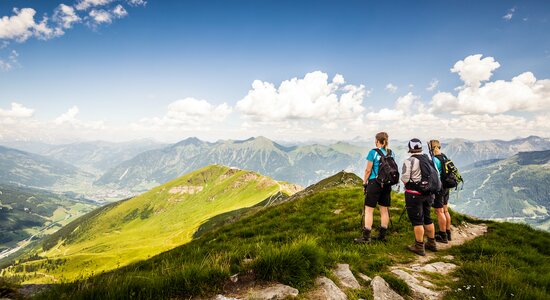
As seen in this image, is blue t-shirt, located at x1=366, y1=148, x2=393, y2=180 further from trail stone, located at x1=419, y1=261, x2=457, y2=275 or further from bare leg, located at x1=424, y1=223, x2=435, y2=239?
trail stone, located at x1=419, y1=261, x2=457, y2=275

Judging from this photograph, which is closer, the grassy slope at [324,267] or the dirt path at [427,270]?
the grassy slope at [324,267]

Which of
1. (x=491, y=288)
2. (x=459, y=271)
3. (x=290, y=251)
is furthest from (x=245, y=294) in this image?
(x=459, y=271)

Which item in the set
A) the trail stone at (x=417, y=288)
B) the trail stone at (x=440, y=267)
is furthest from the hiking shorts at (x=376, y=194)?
the trail stone at (x=417, y=288)

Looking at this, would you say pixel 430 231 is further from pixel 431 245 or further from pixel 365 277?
pixel 365 277

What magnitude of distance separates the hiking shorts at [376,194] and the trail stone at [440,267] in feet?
9.78

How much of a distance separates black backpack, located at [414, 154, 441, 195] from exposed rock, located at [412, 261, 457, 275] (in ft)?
8.66

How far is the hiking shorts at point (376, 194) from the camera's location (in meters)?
11.4

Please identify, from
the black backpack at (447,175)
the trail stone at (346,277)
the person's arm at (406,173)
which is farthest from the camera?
the black backpack at (447,175)

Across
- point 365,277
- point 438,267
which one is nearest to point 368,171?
point 438,267

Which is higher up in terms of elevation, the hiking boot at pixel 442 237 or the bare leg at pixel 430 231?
the bare leg at pixel 430 231

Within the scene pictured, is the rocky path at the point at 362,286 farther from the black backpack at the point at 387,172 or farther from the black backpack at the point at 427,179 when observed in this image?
the black backpack at the point at 387,172

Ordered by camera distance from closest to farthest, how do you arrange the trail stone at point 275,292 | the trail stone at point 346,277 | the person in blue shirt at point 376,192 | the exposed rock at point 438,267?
the trail stone at point 275,292 → the trail stone at point 346,277 → the exposed rock at point 438,267 → the person in blue shirt at point 376,192

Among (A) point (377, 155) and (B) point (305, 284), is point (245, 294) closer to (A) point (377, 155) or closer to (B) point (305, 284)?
(B) point (305, 284)

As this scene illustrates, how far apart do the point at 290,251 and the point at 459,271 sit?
18.6 feet
